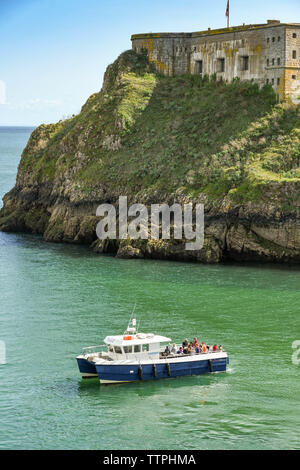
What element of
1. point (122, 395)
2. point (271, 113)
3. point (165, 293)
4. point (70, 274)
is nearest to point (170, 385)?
point (122, 395)

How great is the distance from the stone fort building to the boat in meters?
60.9

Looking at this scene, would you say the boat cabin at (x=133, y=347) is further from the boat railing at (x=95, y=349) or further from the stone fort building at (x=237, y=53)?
the stone fort building at (x=237, y=53)

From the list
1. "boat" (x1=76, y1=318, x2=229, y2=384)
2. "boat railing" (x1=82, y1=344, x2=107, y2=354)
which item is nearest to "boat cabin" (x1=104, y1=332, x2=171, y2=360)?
"boat" (x1=76, y1=318, x2=229, y2=384)

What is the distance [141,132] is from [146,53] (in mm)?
18382

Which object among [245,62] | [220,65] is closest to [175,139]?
[245,62]

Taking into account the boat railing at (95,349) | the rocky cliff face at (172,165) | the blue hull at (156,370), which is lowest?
the blue hull at (156,370)

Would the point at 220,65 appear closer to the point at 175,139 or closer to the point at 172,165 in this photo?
the point at 175,139

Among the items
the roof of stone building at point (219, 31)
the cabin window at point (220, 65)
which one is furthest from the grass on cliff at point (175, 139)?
the roof of stone building at point (219, 31)

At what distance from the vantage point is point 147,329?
68.8m

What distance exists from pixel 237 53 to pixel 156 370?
72.5 m

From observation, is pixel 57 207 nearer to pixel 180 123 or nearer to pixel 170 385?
pixel 180 123

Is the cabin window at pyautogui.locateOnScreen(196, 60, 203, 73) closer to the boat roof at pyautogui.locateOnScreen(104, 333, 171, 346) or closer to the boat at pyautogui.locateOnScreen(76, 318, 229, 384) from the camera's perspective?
the boat at pyautogui.locateOnScreen(76, 318, 229, 384)

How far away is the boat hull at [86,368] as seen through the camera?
57.7 meters

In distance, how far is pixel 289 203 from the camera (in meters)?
98.5
